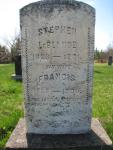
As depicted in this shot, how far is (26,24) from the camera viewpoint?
3.66 metres

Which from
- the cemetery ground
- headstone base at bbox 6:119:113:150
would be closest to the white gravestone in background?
headstone base at bbox 6:119:113:150

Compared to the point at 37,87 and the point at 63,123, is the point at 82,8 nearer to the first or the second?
the point at 37,87

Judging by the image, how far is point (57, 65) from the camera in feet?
→ 12.2

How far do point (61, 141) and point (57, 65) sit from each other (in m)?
0.99

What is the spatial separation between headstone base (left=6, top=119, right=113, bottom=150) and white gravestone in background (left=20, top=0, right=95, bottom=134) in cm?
13

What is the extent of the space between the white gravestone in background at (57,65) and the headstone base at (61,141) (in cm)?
13

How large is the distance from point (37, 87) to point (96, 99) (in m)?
3.80

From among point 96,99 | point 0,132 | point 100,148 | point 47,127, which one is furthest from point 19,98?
point 100,148

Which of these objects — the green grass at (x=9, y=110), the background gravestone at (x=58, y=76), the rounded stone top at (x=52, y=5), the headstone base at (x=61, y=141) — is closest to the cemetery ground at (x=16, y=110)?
the green grass at (x=9, y=110)

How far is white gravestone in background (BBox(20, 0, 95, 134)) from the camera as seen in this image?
3.61 metres

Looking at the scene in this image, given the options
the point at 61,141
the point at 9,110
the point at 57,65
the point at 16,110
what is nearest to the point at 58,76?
the point at 57,65

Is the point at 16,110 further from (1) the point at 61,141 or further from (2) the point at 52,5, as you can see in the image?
(2) the point at 52,5

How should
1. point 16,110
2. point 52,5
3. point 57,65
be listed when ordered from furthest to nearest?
point 16,110, point 57,65, point 52,5

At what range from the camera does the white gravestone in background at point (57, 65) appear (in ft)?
11.9
